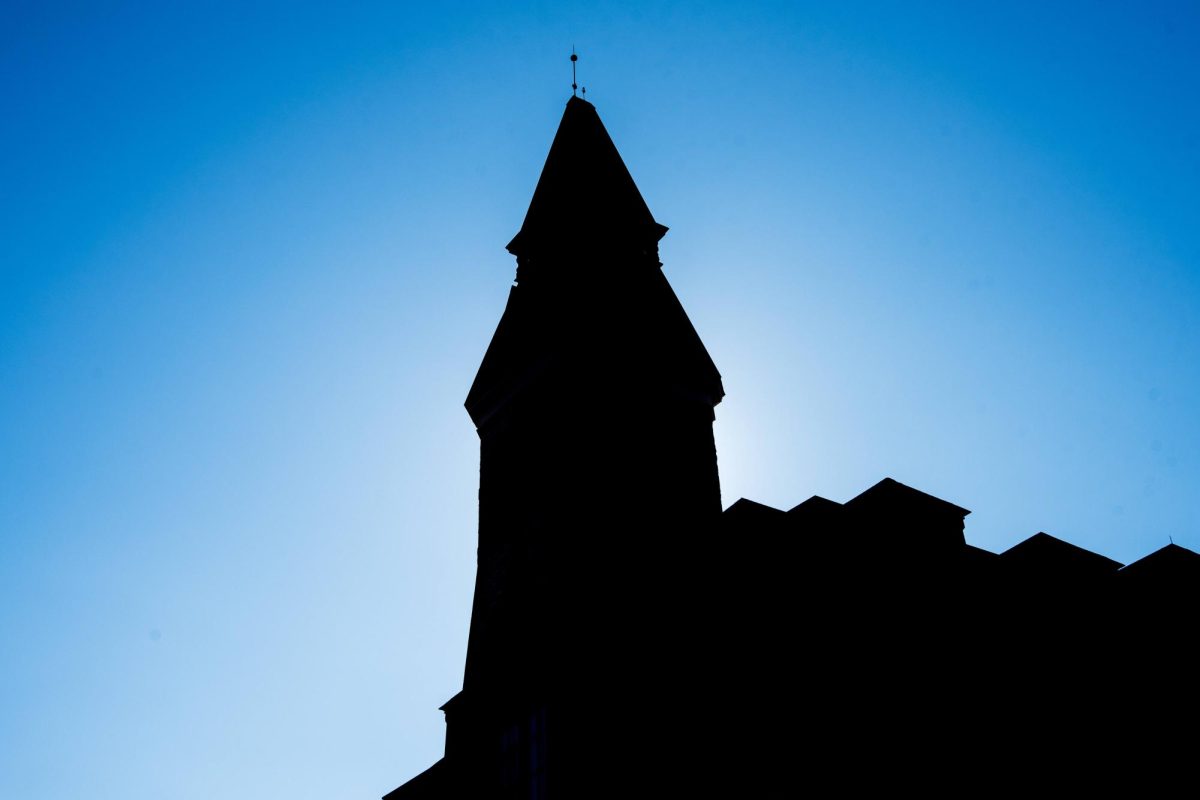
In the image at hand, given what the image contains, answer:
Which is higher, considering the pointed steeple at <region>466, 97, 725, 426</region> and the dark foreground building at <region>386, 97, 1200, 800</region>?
the pointed steeple at <region>466, 97, 725, 426</region>

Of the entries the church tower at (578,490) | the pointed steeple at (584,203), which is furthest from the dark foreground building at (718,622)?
the pointed steeple at (584,203)

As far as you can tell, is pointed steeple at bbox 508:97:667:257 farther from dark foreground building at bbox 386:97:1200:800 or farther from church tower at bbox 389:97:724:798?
dark foreground building at bbox 386:97:1200:800

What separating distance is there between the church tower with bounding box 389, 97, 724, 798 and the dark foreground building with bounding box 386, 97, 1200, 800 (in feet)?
0.17

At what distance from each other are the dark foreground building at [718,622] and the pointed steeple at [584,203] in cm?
97

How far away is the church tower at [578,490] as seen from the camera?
15266 millimetres

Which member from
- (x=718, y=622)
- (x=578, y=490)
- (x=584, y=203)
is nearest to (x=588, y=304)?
(x=584, y=203)

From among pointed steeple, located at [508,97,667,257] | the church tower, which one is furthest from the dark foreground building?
pointed steeple, located at [508,97,667,257]

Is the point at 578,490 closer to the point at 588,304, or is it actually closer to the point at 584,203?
the point at 588,304

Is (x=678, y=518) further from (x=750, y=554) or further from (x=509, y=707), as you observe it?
(x=509, y=707)

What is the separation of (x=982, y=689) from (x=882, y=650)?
1.35 m

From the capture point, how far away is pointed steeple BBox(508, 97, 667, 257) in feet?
68.4

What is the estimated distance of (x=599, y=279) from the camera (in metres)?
19.7

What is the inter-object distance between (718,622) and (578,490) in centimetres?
346

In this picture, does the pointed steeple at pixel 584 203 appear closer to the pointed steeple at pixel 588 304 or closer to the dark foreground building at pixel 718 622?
the pointed steeple at pixel 588 304
